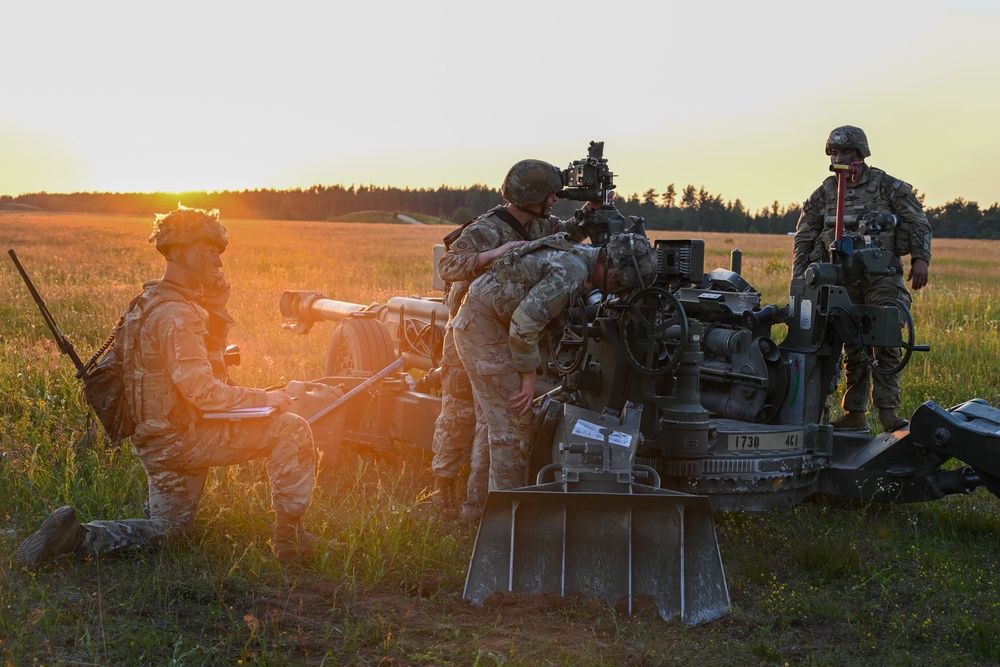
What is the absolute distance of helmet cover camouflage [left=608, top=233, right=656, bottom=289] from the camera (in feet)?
18.3

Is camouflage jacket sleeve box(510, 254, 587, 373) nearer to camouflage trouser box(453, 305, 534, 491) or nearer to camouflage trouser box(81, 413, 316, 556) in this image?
camouflage trouser box(453, 305, 534, 491)

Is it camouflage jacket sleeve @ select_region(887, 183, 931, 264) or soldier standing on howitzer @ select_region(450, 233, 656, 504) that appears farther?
camouflage jacket sleeve @ select_region(887, 183, 931, 264)

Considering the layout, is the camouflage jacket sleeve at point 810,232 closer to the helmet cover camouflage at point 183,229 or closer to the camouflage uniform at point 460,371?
the camouflage uniform at point 460,371

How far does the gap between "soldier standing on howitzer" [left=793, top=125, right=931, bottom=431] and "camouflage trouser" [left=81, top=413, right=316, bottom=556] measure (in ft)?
14.2

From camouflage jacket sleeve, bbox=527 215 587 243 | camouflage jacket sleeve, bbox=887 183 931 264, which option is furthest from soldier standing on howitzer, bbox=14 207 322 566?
camouflage jacket sleeve, bbox=887 183 931 264

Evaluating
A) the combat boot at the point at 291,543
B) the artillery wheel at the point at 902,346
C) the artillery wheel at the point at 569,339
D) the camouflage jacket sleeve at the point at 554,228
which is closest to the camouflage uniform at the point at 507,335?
the artillery wheel at the point at 569,339

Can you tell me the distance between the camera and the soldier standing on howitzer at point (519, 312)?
5.57 metres

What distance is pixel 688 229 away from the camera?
233ft

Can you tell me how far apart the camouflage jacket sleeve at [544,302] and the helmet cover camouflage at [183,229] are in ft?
5.57

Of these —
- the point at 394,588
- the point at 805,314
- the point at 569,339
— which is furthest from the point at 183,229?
the point at 805,314

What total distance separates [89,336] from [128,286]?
219 inches

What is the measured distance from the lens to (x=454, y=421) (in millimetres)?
6504

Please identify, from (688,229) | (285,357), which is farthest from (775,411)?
(688,229)

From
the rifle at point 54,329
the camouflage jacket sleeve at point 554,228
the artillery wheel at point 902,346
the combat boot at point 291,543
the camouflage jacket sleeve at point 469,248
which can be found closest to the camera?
the rifle at point 54,329
